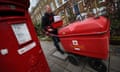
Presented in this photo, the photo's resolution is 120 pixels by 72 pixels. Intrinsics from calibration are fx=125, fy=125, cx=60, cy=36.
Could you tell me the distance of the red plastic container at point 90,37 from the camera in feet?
8.11

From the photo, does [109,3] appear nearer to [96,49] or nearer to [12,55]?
[96,49]

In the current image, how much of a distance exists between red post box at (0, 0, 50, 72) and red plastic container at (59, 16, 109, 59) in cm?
95

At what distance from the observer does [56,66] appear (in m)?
3.81

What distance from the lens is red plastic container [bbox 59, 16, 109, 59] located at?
2473mm

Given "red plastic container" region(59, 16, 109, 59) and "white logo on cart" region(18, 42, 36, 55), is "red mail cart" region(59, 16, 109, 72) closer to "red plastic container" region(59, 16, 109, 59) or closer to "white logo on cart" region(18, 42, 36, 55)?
"red plastic container" region(59, 16, 109, 59)

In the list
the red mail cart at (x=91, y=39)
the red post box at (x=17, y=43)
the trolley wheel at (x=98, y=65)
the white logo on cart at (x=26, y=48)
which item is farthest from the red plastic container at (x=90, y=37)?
the white logo on cart at (x=26, y=48)

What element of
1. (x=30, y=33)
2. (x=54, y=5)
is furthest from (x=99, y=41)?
(x=54, y=5)

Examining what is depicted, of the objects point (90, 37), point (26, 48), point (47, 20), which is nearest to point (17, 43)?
point (26, 48)

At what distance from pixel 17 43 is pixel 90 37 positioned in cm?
150

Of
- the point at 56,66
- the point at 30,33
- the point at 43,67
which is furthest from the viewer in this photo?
the point at 56,66

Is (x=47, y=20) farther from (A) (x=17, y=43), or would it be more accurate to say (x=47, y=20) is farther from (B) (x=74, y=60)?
(A) (x=17, y=43)

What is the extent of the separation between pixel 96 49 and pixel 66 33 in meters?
0.88

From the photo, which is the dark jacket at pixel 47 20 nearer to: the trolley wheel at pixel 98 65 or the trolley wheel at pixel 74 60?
the trolley wheel at pixel 74 60

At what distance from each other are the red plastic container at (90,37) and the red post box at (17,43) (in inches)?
37.5
